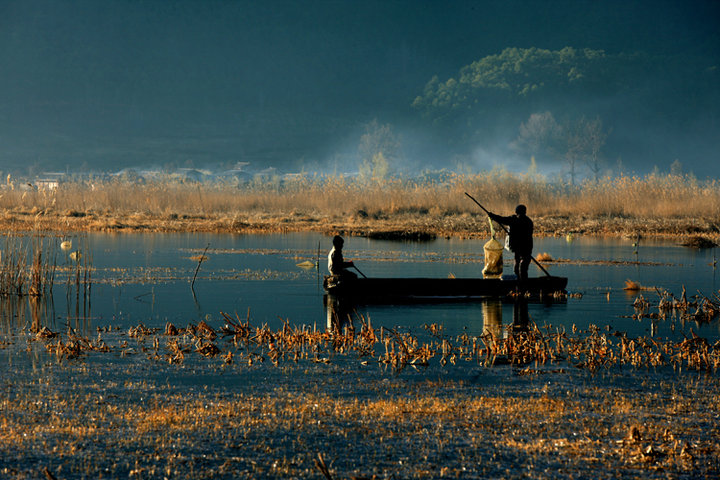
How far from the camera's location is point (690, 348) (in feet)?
37.8

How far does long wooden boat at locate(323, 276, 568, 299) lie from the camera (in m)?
17.5

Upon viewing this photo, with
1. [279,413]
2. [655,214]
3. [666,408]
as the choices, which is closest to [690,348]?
[666,408]

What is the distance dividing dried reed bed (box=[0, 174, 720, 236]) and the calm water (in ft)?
20.2

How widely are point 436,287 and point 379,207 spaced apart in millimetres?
30447

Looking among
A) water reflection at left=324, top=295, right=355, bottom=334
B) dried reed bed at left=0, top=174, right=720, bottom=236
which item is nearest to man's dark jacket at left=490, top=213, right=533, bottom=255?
water reflection at left=324, top=295, right=355, bottom=334

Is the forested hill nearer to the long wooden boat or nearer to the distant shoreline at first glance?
the distant shoreline

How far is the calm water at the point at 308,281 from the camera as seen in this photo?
15.1 metres

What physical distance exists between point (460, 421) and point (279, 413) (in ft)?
5.55

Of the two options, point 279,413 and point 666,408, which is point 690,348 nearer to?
point 666,408

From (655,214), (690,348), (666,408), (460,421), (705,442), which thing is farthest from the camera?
(655,214)

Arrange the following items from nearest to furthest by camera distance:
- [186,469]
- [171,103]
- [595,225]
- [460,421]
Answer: [186,469] < [460,421] < [595,225] < [171,103]

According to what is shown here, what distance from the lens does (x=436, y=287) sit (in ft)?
58.7

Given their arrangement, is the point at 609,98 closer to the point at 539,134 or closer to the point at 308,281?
the point at 539,134

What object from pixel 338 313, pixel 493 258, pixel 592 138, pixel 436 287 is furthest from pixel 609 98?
pixel 338 313
